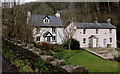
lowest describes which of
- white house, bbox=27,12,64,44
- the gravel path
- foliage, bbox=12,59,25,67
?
the gravel path

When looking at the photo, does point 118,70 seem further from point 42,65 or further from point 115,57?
point 42,65

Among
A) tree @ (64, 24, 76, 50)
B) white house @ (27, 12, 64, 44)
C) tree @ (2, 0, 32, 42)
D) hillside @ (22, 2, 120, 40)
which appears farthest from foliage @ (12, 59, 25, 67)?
tree @ (64, 24, 76, 50)

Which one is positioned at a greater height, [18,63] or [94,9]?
[94,9]

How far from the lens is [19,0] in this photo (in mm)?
3938

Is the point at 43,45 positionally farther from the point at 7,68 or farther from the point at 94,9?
the point at 7,68

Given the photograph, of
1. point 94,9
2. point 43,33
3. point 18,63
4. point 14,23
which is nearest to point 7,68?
point 18,63

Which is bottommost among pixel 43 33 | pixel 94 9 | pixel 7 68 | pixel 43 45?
pixel 7 68

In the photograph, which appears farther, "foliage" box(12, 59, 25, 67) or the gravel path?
"foliage" box(12, 59, 25, 67)

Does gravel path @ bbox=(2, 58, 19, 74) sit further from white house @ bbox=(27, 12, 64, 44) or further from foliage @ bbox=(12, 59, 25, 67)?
white house @ bbox=(27, 12, 64, 44)

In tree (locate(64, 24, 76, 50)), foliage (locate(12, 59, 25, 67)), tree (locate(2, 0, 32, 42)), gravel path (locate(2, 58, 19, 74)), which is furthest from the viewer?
tree (locate(64, 24, 76, 50))

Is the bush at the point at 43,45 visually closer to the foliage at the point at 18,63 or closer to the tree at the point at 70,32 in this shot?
the tree at the point at 70,32

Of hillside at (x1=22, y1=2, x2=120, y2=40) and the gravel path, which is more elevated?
hillside at (x1=22, y1=2, x2=120, y2=40)

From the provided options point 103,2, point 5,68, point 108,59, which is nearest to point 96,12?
point 103,2

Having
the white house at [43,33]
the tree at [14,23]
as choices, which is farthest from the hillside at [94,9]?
the white house at [43,33]
